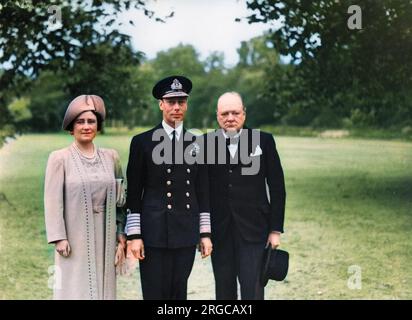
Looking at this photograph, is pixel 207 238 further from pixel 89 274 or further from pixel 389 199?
pixel 389 199

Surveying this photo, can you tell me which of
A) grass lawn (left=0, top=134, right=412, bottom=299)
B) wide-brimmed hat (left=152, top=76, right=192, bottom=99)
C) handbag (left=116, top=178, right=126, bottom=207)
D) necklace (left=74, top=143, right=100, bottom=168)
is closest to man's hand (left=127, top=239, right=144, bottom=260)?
handbag (left=116, top=178, right=126, bottom=207)

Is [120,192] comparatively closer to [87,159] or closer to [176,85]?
[87,159]

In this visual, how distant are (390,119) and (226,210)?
458 cm

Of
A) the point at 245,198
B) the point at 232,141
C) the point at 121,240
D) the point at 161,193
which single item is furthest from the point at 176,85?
the point at 121,240

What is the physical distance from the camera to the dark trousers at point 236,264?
3.88 meters

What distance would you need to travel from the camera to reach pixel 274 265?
382cm

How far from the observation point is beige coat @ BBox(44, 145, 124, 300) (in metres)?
3.49

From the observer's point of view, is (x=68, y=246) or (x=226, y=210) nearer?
(x=68, y=246)

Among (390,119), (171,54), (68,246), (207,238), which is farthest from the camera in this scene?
(390,119)

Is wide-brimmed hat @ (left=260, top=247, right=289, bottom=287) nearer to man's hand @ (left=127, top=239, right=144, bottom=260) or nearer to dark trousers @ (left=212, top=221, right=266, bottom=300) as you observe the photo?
dark trousers @ (left=212, top=221, right=266, bottom=300)

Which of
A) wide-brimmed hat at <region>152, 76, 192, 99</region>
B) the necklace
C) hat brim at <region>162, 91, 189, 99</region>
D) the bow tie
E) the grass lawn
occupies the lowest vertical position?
the grass lawn

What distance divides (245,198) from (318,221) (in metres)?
4.16
